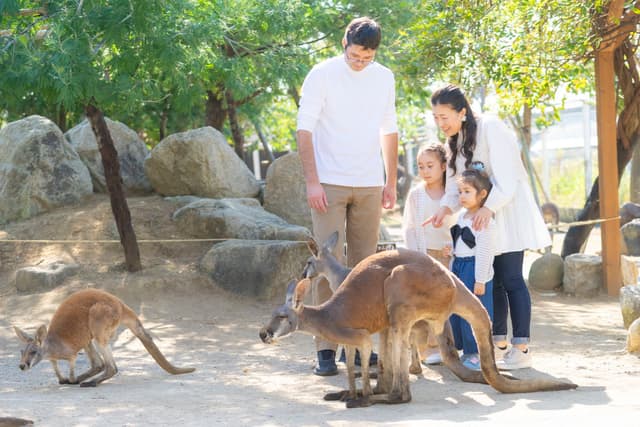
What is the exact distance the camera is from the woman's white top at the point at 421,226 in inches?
232

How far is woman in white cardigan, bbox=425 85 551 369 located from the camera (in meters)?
5.54

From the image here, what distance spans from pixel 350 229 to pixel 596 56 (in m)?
5.03

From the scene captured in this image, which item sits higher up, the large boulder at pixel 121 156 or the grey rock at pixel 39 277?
the large boulder at pixel 121 156

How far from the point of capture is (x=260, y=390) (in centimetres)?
540

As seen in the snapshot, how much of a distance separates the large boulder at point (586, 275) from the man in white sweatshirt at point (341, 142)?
475 cm

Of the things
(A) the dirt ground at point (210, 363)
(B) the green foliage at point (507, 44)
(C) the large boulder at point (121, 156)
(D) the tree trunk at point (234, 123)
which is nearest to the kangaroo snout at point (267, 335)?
(A) the dirt ground at point (210, 363)

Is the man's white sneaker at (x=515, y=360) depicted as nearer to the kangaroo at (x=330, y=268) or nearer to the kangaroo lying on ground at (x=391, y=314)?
the kangaroo at (x=330, y=268)

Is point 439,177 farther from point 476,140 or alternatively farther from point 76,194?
point 76,194

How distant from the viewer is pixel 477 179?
5.48 meters

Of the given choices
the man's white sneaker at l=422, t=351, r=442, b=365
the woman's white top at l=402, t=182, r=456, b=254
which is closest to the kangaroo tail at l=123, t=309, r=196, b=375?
the man's white sneaker at l=422, t=351, r=442, b=365

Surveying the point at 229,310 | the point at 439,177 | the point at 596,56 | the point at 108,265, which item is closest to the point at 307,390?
the point at 439,177

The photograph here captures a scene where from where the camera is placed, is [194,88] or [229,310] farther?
[194,88]

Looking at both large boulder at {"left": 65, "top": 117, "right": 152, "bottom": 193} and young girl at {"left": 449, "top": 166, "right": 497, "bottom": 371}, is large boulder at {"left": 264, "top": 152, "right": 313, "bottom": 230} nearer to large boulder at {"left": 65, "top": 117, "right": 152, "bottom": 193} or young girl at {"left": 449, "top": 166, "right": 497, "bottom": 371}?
large boulder at {"left": 65, "top": 117, "right": 152, "bottom": 193}

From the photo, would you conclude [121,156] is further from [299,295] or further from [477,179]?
[299,295]
